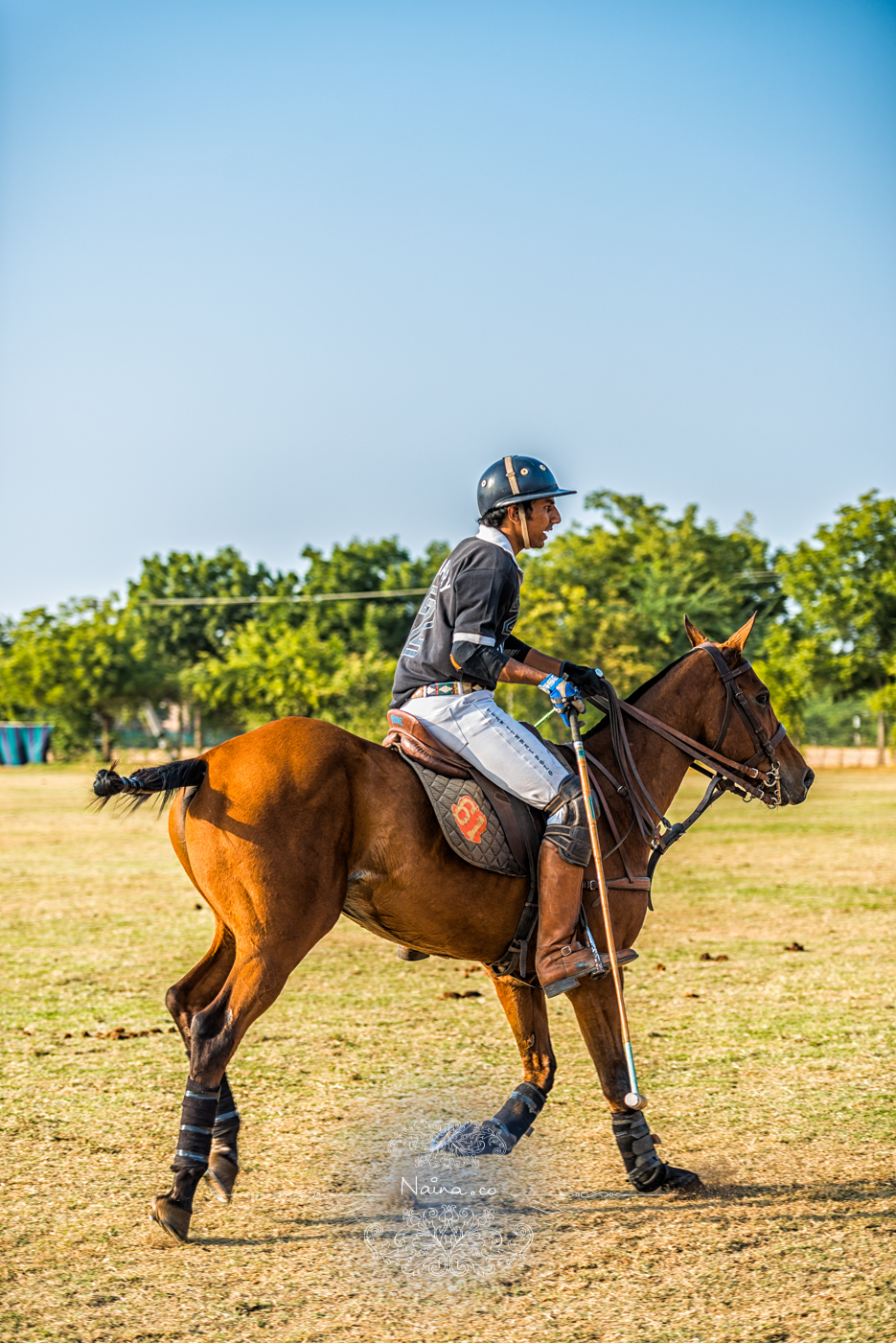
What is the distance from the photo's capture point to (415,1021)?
8.71 metres

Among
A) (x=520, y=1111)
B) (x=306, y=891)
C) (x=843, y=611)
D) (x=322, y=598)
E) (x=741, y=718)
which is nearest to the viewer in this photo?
(x=306, y=891)

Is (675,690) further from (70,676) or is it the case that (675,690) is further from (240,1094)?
(70,676)

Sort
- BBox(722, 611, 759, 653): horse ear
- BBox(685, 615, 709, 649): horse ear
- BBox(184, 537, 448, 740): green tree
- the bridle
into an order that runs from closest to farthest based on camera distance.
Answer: the bridle → BBox(722, 611, 759, 653): horse ear → BBox(685, 615, 709, 649): horse ear → BBox(184, 537, 448, 740): green tree

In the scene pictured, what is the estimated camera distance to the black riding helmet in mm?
5691

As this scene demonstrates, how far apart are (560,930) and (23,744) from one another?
5819cm

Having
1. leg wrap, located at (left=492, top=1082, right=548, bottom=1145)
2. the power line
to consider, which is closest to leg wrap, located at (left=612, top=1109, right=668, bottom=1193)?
leg wrap, located at (left=492, top=1082, right=548, bottom=1145)

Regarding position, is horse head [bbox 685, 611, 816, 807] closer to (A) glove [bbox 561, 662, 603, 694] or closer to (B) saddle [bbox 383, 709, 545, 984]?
(A) glove [bbox 561, 662, 603, 694]

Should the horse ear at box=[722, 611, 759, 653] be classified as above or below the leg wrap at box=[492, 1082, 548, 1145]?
above

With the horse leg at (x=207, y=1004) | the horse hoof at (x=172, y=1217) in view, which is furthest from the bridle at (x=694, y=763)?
the horse hoof at (x=172, y=1217)

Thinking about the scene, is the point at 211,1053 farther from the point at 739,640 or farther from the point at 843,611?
the point at 843,611

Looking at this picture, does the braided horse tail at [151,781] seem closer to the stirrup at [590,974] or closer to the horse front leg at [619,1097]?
the stirrup at [590,974]

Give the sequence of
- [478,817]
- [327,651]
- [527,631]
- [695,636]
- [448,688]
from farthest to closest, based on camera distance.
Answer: [327,651] < [527,631] < [695,636] < [448,688] < [478,817]

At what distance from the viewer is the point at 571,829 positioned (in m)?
5.39

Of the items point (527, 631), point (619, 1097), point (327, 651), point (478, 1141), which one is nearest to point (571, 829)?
point (619, 1097)
